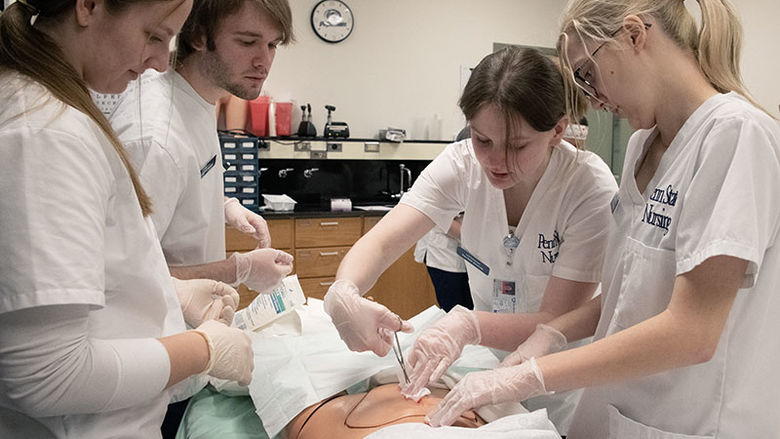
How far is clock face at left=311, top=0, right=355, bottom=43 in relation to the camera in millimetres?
4551

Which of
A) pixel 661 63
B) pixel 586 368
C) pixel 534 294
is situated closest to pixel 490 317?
pixel 534 294

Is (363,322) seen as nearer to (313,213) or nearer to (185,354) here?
(185,354)

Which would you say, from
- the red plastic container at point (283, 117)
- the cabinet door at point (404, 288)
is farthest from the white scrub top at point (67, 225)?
the red plastic container at point (283, 117)

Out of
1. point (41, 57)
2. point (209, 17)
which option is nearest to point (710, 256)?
point (41, 57)

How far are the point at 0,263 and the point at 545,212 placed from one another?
130 cm

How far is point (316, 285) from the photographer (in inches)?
166

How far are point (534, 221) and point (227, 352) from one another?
917mm

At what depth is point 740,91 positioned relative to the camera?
1.12 metres

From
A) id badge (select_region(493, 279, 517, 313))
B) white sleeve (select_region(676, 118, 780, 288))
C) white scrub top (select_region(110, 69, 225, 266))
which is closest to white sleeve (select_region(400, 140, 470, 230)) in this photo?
id badge (select_region(493, 279, 517, 313))

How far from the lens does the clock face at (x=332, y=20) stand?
14.9 feet

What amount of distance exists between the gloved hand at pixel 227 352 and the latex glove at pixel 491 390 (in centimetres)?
41

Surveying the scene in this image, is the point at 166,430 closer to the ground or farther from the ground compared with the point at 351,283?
closer to the ground

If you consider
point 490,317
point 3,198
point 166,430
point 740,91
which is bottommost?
point 166,430

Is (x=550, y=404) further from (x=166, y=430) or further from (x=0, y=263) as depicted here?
(x=0, y=263)
